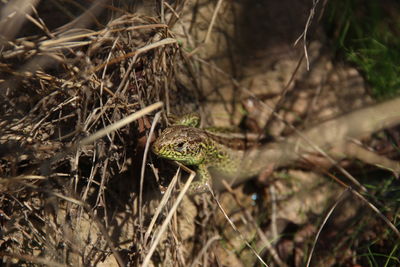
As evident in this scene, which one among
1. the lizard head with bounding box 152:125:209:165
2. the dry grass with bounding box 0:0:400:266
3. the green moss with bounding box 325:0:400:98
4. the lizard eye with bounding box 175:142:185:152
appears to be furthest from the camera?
the green moss with bounding box 325:0:400:98

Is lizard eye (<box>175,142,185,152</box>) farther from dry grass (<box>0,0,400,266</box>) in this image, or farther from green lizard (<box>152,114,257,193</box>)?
dry grass (<box>0,0,400,266</box>)

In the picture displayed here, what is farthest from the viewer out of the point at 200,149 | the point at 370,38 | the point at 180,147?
the point at 370,38

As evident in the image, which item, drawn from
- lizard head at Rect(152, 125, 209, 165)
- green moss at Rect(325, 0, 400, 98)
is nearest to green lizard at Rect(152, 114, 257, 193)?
lizard head at Rect(152, 125, 209, 165)

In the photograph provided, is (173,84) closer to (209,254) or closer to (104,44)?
(104,44)

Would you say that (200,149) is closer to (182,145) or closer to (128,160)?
(182,145)

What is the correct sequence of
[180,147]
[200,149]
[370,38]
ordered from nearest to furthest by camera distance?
[180,147]
[200,149]
[370,38]

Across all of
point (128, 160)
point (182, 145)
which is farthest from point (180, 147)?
point (128, 160)

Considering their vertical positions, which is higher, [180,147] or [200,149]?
[180,147]
